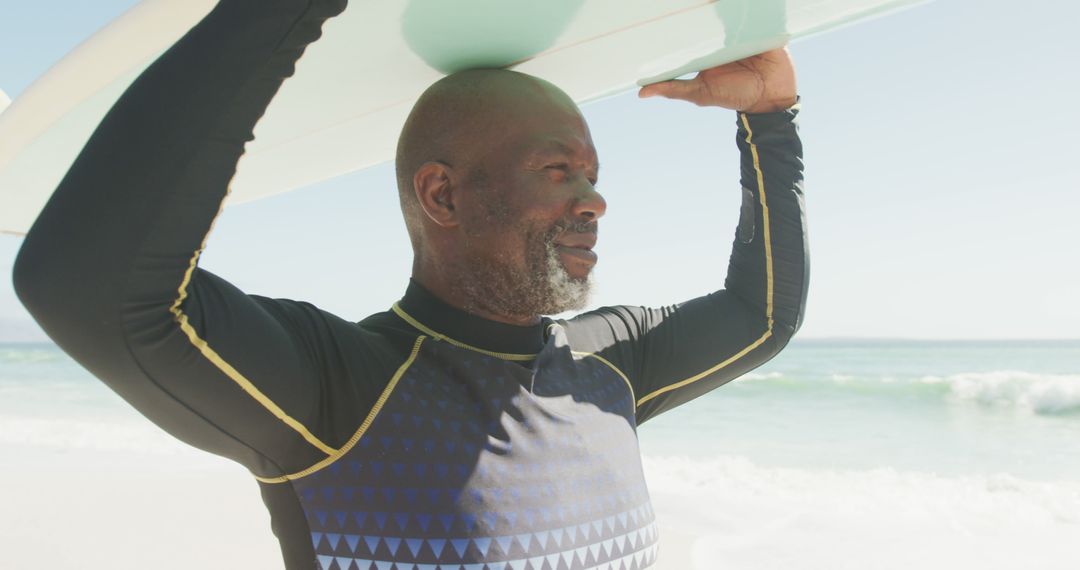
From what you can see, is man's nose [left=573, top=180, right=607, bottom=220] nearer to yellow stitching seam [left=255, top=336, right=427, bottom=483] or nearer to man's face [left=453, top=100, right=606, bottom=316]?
man's face [left=453, top=100, right=606, bottom=316]

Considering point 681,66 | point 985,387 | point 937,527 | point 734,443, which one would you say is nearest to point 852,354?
point 985,387

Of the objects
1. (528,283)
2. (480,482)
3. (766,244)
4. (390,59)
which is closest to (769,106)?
(766,244)

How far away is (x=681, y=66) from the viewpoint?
2029 millimetres

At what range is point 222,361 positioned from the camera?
112cm

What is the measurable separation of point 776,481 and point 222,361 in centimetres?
1024

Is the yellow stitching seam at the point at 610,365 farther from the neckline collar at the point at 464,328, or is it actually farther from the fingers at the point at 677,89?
the fingers at the point at 677,89

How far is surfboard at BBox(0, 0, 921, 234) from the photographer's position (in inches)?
50.3

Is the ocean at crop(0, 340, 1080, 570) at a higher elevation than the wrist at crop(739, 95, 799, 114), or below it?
below

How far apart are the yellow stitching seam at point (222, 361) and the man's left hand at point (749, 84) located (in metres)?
1.35

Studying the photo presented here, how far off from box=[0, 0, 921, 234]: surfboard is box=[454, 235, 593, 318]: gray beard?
1.54ft

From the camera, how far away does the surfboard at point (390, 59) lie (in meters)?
1.28

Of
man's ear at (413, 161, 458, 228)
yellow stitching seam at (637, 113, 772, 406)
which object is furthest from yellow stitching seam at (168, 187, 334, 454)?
yellow stitching seam at (637, 113, 772, 406)

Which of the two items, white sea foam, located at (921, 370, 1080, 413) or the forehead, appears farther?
white sea foam, located at (921, 370, 1080, 413)

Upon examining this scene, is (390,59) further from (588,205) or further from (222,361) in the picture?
(222,361)
